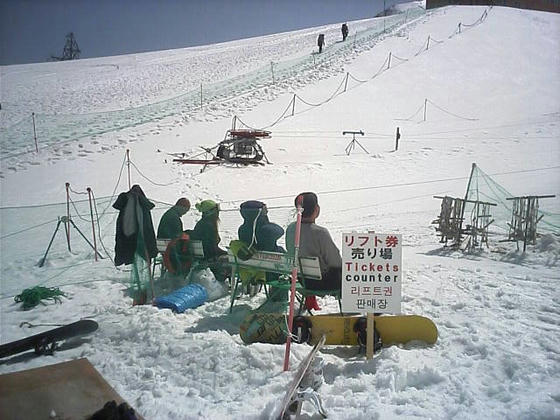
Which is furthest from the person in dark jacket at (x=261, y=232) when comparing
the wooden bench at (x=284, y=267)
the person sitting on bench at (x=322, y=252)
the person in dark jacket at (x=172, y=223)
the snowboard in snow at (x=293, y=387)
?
the snowboard in snow at (x=293, y=387)

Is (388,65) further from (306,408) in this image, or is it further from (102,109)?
(306,408)

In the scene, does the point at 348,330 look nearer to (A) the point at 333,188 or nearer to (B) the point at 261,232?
(B) the point at 261,232

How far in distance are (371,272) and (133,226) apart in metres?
2.92

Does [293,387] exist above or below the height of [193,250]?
below

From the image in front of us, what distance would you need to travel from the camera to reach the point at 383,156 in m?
15.8

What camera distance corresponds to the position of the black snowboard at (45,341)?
14.4 feet

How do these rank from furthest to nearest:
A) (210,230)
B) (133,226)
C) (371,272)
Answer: (210,230) → (133,226) → (371,272)

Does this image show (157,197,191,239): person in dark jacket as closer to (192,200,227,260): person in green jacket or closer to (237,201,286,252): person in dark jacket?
(192,200,227,260): person in green jacket

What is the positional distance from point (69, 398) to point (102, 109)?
796 inches

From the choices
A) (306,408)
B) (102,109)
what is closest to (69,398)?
(306,408)

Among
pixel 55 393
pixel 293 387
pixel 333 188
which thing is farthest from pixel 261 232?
pixel 333 188

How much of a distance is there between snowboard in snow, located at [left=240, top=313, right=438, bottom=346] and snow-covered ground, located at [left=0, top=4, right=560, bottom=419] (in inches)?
5.3

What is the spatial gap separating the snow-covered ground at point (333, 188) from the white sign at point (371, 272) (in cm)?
46

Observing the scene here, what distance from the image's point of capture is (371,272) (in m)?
4.09
